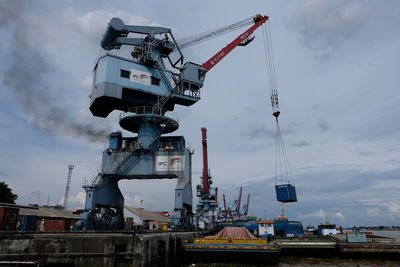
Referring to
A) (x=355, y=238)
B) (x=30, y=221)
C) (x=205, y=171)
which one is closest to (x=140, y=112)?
(x=30, y=221)

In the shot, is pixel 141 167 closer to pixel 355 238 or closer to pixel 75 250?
pixel 75 250

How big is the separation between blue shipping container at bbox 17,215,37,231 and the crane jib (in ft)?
84.2

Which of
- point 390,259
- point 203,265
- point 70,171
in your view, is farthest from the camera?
point 70,171

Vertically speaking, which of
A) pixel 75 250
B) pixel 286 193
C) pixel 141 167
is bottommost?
pixel 75 250

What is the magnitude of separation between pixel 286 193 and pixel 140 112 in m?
18.2

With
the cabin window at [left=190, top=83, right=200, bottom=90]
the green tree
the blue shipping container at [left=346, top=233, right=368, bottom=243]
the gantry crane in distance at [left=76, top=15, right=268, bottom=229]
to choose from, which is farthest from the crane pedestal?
the green tree

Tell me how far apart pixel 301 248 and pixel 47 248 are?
887 inches

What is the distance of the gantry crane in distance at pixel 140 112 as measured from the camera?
2908cm

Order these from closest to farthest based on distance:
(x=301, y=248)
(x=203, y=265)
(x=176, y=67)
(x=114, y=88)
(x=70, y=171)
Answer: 1. (x=203, y=265)
2. (x=301, y=248)
3. (x=114, y=88)
4. (x=176, y=67)
5. (x=70, y=171)

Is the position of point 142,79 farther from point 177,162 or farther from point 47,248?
point 47,248

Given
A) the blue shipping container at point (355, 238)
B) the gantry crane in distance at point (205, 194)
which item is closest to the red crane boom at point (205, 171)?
the gantry crane in distance at point (205, 194)

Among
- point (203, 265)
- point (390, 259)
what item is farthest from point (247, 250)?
point (390, 259)

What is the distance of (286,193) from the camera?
29.1 metres

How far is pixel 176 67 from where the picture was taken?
3519cm
